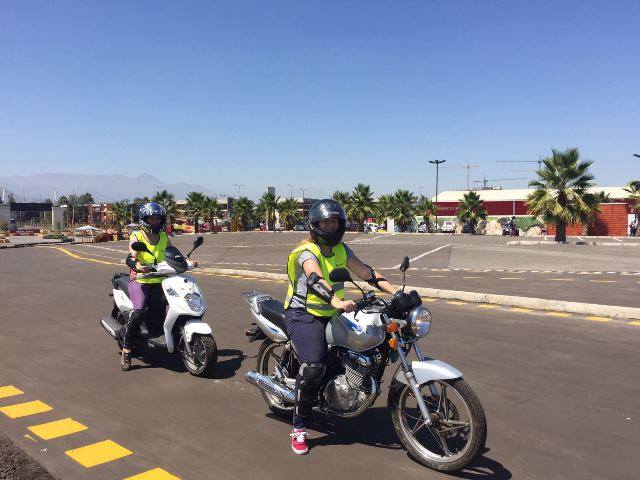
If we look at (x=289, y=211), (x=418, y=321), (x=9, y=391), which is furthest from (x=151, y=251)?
(x=289, y=211)

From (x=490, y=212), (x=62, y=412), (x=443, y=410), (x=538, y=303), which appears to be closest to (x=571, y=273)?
(x=538, y=303)

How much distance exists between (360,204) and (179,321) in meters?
70.7

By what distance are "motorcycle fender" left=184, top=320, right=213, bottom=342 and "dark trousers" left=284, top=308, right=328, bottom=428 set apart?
197 centimetres

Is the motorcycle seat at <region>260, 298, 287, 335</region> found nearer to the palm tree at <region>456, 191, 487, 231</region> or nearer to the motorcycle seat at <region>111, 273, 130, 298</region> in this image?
the motorcycle seat at <region>111, 273, 130, 298</region>

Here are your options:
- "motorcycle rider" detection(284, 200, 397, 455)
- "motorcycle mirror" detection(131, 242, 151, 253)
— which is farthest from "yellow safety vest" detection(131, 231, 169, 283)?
"motorcycle rider" detection(284, 200, 397, 455)

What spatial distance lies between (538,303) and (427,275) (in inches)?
254

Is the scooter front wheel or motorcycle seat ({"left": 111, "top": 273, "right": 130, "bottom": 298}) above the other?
motorcycle seat ({"left": 111, "top": 273, "right": 130, "bottom": 298})

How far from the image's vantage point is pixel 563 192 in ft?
109

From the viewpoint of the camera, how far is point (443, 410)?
3799mm

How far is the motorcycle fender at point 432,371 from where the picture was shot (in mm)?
3600

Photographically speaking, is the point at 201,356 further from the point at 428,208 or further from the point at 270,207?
the point at 270,207

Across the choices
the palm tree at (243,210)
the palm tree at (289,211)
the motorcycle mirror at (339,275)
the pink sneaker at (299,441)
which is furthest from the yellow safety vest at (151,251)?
the palm tree at (289,211)

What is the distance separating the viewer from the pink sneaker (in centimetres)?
418

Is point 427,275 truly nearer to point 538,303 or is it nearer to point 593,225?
point 538,303
